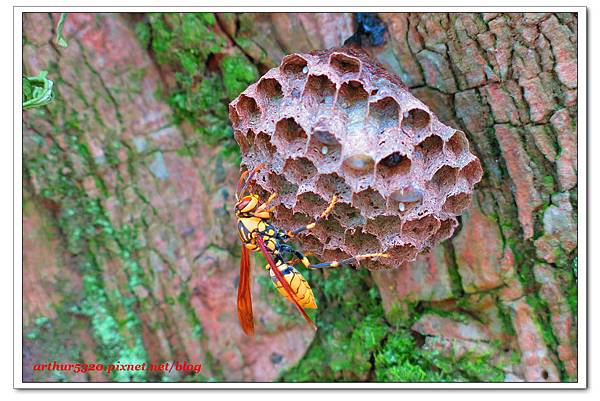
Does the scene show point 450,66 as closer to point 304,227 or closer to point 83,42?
point 304,227

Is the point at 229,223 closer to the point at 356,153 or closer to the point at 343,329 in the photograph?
the point at 343,329

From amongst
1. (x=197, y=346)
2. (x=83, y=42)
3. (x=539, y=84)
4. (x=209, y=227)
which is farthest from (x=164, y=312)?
(x=539, y=84)

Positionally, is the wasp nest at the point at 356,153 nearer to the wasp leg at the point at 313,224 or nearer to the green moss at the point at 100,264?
the wasp leg at the point at 313,224

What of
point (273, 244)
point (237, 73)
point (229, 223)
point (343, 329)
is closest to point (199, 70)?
point (237, 73)

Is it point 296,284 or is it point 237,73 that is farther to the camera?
point 237,73

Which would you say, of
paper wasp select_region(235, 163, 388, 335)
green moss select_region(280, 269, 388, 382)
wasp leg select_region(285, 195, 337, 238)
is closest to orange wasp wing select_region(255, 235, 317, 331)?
paper wasp select_region(235, 163, 388, 335)
